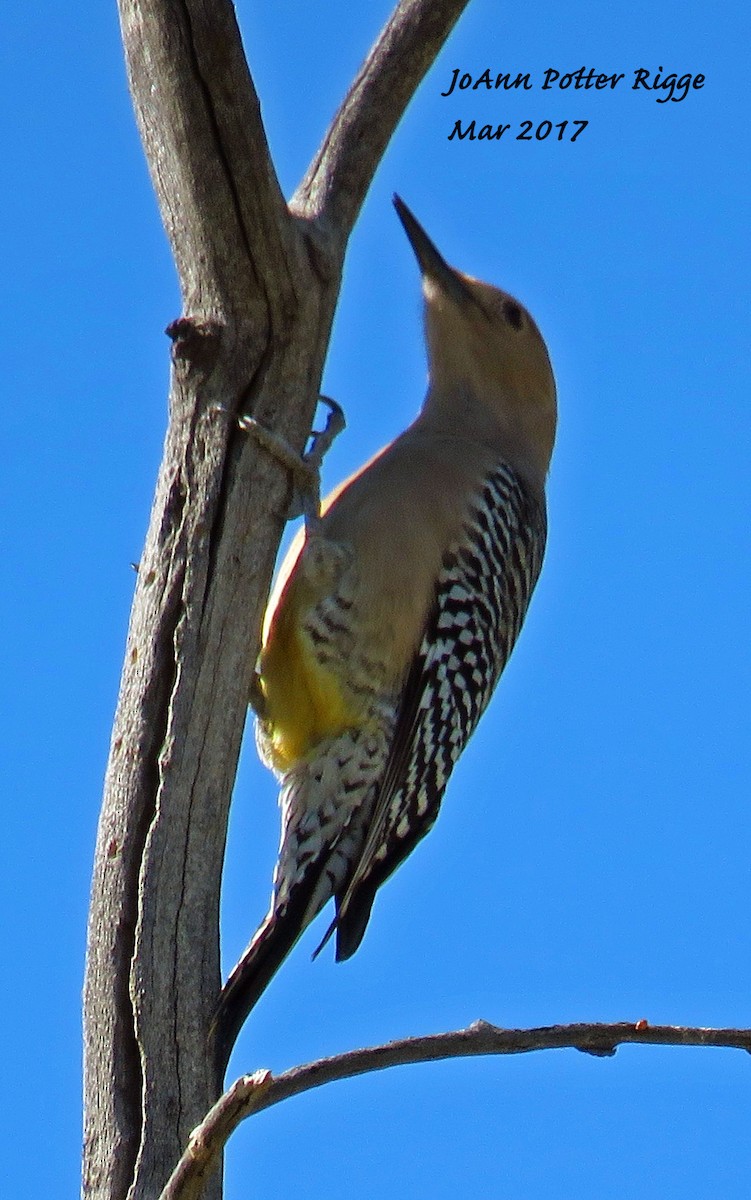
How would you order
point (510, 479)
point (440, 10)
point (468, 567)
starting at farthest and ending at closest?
point (510, 479)
point (468, 567)
point (440, 10)

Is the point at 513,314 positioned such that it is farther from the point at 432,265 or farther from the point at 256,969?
A: the point at 256,969

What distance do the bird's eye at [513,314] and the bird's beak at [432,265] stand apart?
22 centimetres

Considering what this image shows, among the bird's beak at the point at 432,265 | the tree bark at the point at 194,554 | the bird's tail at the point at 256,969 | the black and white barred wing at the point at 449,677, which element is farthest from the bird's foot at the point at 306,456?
the bird's beak at the point at 432,265

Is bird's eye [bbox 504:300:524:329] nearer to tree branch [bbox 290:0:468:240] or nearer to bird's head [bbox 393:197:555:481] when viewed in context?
bird's head [bbox 393:197:555:481]

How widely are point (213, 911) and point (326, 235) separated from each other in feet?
7.25

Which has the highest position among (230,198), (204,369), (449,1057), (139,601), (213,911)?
(230,198)

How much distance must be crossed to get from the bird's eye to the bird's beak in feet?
0.71

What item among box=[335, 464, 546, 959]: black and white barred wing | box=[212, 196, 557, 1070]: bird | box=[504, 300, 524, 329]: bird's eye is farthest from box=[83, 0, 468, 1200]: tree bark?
box=[504, 300, 524, 329]: bird's eye

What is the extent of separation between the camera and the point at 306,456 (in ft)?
17.3

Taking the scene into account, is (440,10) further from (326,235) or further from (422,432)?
(422,432)

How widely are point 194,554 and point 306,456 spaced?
2.22 ft

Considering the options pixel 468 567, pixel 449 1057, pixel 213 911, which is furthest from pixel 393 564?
pixel 449 1057

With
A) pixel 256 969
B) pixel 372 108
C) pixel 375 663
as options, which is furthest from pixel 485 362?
pixel 256 969

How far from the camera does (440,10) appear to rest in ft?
17.5
